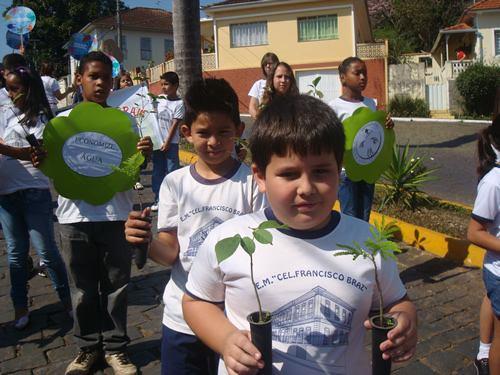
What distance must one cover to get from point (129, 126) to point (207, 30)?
118 ft

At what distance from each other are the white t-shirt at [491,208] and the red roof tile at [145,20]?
42.4 meters

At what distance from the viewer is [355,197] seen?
462cm

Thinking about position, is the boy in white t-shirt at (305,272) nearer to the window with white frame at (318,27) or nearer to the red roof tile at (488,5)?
the window with white frame at (318,27)

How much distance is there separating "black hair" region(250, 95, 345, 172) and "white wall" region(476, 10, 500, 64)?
28.4 m

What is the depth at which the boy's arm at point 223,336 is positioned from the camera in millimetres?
1308

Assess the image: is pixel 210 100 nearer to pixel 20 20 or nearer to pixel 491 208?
pixel 491 208

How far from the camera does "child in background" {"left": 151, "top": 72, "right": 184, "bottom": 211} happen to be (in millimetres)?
7230

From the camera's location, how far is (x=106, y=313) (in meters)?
3.25

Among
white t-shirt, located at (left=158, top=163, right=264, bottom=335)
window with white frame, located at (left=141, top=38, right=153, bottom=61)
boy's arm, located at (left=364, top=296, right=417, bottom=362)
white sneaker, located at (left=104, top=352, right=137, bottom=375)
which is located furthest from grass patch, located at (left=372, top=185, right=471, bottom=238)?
window with white frame, located at (left=141, top=38, right=153, bottom=61)

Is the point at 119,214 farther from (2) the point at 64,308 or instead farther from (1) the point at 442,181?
(1) the point at 442,181

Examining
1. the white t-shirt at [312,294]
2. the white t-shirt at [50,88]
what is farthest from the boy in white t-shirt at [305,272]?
the white t-shirt at [50,88]

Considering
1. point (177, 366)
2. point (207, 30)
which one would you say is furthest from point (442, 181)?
point (207, 30)

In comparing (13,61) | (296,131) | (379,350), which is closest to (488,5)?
(13,61)

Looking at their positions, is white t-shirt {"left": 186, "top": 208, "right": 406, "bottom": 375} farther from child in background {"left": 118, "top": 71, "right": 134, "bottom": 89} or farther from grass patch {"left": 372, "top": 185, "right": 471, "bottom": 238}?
child in background {"left": 118, "top": 71, "right": 134, "bottom": 89}
